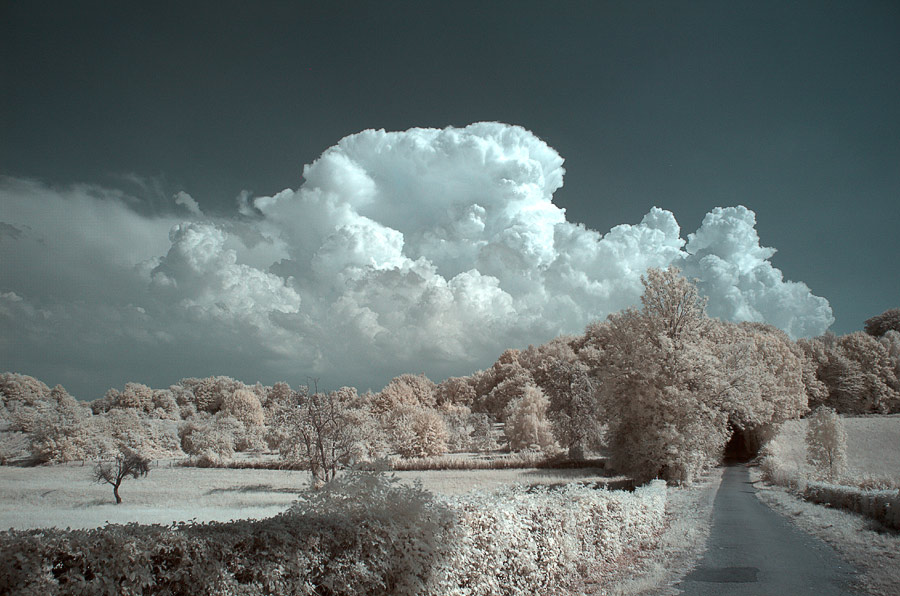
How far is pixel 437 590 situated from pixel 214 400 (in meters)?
103

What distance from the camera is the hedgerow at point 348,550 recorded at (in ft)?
12.1

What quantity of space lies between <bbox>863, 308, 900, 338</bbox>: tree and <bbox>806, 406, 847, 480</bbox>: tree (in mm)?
78471

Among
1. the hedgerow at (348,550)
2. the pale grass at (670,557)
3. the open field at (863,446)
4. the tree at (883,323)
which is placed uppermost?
the tree at (883,323)

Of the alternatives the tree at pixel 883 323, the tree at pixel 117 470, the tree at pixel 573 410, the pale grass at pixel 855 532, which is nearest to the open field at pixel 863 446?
the pale grass at pixel 855 532

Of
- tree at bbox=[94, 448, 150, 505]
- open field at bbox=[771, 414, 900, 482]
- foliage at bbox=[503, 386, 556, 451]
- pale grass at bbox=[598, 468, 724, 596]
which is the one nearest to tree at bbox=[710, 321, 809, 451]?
open field at bbox=[771, 414, 900, 482]

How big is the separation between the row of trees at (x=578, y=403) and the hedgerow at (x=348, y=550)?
621 inches

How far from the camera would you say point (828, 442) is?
31.0 meters

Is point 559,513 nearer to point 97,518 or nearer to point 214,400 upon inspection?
point 97,518

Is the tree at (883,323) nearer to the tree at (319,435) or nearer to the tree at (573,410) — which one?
the tree at (573,410)

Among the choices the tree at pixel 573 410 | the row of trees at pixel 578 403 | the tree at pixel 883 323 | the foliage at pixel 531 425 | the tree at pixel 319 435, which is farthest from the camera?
the tree at pixel 883 323

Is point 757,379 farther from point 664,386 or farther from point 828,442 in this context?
point 664,386

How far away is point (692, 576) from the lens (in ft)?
29.2

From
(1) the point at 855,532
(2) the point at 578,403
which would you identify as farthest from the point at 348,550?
(2) the point at 578,403

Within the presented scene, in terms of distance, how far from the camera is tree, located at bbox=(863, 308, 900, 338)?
8944cm
